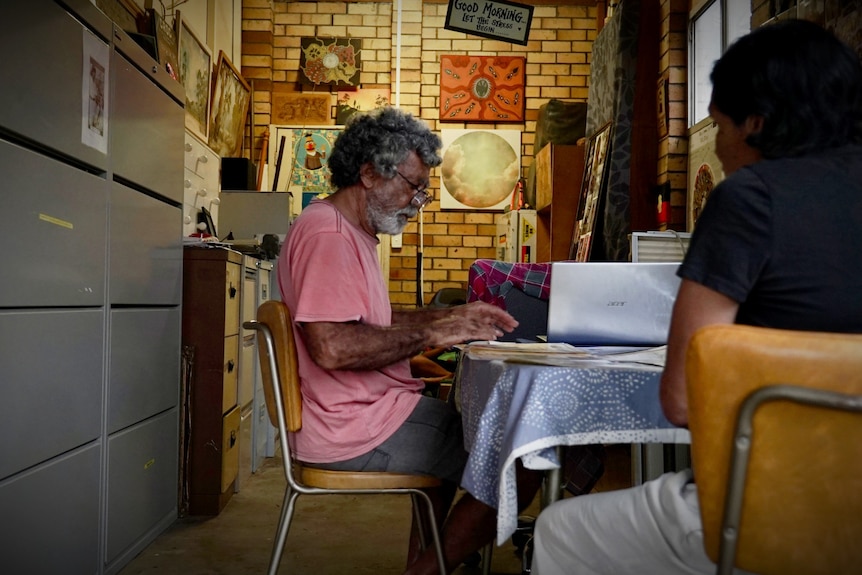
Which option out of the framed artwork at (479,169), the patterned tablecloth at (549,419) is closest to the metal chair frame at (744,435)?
the patterned tablecloth at (549,419)

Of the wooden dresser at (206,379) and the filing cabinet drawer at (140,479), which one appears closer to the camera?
the filing cabinet drawer at (140,479)

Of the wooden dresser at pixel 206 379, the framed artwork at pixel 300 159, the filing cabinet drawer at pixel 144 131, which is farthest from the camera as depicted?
the framed artwork at pixel 300 159

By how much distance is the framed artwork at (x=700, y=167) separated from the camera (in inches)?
153

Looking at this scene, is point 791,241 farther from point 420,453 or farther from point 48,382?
point 48,382

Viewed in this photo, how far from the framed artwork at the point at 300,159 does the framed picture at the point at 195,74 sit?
146 cm

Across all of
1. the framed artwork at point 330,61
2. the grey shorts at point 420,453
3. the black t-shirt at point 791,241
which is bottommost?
the grey shorts at point 420,453

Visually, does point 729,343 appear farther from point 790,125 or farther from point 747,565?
point 790,125

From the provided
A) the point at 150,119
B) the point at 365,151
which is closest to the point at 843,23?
the point at 365,151

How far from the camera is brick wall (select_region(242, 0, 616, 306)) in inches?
276

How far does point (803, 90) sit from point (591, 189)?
3.80 meters

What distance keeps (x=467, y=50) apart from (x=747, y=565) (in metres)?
6.62

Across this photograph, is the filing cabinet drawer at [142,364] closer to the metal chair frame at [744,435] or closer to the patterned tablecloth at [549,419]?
the patterned tablecloth at [549,419]

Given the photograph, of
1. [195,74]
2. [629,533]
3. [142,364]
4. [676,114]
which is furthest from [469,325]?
[195,74]

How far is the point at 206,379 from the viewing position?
330 centimetres
